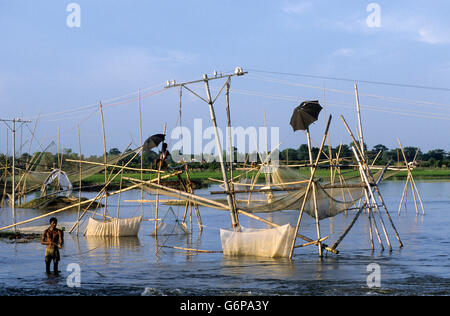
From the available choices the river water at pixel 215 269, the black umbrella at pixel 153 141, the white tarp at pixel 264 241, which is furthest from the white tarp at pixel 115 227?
the white tarp at pixel 264 241

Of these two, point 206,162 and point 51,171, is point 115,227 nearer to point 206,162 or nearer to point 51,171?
point 51,171

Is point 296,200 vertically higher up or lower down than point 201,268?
higher up

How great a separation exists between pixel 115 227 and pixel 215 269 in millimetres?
5543

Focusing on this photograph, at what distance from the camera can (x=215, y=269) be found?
38.9 ft

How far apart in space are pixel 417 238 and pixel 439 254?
281 cm

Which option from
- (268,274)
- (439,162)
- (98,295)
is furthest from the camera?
(439,162)

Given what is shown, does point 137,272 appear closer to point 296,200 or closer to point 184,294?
point 184,294

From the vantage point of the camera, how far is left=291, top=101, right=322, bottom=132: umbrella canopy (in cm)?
1280

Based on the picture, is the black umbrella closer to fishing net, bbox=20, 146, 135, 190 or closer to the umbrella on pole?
fishing net, bbox=20, 146, 135, 190

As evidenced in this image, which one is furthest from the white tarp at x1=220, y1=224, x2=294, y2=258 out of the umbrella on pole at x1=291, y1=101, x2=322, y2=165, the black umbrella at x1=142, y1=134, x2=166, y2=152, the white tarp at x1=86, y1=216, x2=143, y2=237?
the white tarp at x1=86, y1=216, x2=143, y2=237

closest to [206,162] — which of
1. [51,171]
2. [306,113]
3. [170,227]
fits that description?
[51,171]

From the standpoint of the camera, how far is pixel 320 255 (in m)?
12.4
